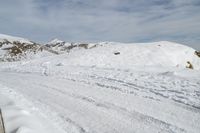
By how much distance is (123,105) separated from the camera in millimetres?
6695

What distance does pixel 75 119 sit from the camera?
569 cm

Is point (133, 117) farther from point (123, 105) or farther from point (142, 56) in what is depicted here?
point (142, 56)

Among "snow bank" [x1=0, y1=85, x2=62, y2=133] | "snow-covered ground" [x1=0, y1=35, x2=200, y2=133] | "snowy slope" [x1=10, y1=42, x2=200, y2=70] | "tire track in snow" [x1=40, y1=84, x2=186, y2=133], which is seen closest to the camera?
"snow bank" [x1=0, y1=85, x2=62, y2=133]

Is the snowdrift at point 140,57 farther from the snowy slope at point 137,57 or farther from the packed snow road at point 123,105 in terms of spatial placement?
the packed snow road at point 123,105

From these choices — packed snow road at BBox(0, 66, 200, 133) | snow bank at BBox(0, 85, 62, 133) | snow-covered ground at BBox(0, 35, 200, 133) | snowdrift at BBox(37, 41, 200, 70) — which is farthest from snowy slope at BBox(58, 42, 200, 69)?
snow bank at BBox(0, 85, 62, 133)

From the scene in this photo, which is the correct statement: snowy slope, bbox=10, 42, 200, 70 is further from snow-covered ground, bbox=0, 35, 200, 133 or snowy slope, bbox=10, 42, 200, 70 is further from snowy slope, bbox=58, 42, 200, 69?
snow-covered ground, bbox=0, 35, 200, 133

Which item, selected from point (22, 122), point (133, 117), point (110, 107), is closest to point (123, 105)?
point (110, 107)

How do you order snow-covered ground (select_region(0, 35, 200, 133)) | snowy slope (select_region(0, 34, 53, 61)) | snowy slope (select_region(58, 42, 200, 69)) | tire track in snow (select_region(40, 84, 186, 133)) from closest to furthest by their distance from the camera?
tire track in snow (select_region(40, 84, 186, 133)) < snow-covered ground (select_region(0, 35, 200, 133)) < snowy slope (select_region(58, 42, 200, 69)) < snowy slope (select_region(0, 34, 53, 61))

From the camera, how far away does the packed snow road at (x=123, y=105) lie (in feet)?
17.0

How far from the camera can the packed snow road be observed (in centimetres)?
518

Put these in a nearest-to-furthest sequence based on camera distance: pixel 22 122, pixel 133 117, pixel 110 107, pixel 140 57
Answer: pixel 22 122, pixel 133 117, pixel 110 107, pixel 140 57

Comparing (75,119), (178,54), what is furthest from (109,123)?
(178,54)

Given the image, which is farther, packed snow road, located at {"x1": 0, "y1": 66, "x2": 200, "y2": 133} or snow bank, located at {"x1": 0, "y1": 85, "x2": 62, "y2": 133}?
packed snow road, located at {"x1": 0, "y1": 66, "x2": 200, "y2": 133}

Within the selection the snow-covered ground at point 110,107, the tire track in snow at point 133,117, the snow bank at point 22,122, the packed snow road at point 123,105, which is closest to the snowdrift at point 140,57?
the snow-covered ground at point 110,107
